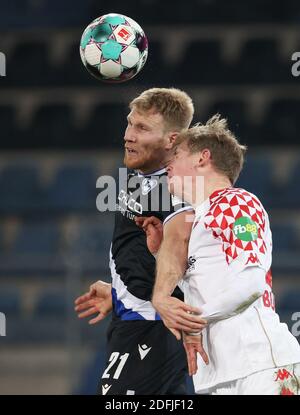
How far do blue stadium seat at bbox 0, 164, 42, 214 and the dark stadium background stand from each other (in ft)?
0.05

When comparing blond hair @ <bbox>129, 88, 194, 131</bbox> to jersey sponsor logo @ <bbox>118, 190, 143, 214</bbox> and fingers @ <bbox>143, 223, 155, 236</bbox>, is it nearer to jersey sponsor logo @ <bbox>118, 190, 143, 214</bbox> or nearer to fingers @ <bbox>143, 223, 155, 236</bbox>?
jersey sponsor logo @ <bbox>118, 190, 143, 214</bbox>

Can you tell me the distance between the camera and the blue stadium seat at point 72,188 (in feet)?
41.9

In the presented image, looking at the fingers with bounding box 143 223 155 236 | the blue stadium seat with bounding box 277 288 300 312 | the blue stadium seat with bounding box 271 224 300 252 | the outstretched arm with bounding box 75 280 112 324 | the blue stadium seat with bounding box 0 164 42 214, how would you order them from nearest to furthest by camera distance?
1. the fingers with bounding box 143 223 155 236
2. the outstretched arm with bounding box 75 280 112 324
3. the blue stadium seat with bounding box 277 288 300 312
4. the blue stadium seat with bounding box 271 224 300 252
5. the blue stadium seat with bounding box 0 164 42 214

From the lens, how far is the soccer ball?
16.7ft

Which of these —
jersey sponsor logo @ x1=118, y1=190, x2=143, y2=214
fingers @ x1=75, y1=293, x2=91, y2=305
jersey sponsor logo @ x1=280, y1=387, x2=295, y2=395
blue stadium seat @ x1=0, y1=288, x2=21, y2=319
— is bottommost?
blue stadium seat @ x1=0, y1=288, x2=21, y2=319

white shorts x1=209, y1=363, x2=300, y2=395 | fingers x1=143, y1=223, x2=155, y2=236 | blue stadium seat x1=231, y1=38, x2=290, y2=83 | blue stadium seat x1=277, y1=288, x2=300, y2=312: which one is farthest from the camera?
blue stadium seat x1=231, y1=38, x2=290, y2=83

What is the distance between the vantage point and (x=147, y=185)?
4.93 meters

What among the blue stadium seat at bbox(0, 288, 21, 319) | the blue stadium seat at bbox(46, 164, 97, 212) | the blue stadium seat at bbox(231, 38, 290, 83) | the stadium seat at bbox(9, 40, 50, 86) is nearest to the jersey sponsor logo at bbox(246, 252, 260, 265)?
the blue stadium seat at bbox(0, 288, 21, 319)

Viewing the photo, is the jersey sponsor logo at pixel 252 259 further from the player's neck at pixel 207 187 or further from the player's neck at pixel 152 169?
the player's neck at pixel 152 169

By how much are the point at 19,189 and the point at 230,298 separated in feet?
31.4

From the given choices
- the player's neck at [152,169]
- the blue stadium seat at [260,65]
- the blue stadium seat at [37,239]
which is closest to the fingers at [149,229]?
the player's neck at [152,169]

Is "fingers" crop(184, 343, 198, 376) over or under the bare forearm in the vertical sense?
under

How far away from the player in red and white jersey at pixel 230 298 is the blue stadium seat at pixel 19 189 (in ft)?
28.5
